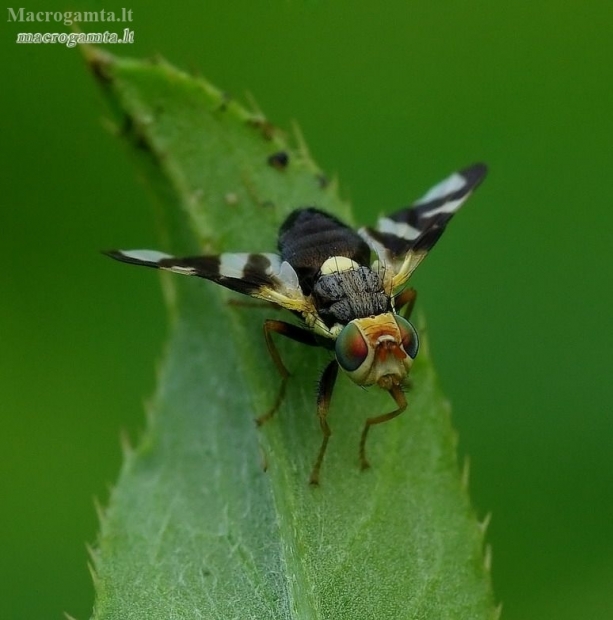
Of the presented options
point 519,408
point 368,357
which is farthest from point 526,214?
point 368,357

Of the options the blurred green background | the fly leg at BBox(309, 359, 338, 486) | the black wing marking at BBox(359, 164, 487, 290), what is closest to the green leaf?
the fly leg at BBox(309, 359, 338, 486)

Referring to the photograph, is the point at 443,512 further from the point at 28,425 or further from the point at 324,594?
the point at 28,425

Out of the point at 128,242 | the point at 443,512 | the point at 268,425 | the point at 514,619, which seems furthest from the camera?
the point at 128,242

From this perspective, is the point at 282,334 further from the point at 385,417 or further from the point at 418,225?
the point at 418,225

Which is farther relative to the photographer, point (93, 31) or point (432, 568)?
point (93, 31)

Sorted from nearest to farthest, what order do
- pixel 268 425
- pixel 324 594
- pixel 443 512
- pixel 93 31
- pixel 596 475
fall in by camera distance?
1. pixel 324 594
2. pixel 443 512
3. pixel 268 425
4. pixel 596 475
5. pixel 93 31

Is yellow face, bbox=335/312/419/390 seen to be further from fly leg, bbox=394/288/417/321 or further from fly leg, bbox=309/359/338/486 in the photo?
→ fly leg, bbox=394/288/417/321

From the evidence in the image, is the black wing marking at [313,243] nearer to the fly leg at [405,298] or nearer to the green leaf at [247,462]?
the green leaf at [247,462]
